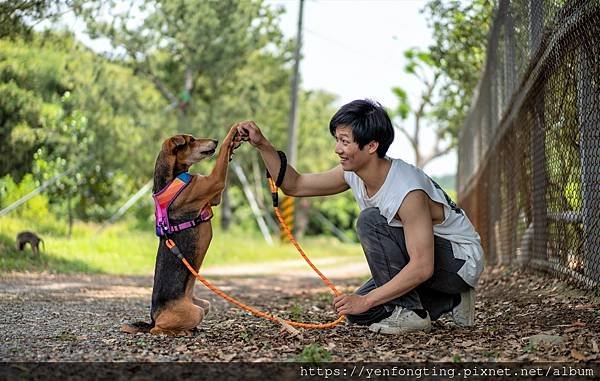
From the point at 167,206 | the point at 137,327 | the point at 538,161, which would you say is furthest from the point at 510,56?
the point at 137,327

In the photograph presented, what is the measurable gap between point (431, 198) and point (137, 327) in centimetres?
203

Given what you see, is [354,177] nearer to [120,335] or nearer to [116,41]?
[120,335]

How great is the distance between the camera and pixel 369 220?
4926 millimetres

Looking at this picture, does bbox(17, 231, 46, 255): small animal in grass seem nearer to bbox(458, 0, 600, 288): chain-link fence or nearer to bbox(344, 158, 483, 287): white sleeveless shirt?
bbox(458, 0, 600, 288): chain-link fence

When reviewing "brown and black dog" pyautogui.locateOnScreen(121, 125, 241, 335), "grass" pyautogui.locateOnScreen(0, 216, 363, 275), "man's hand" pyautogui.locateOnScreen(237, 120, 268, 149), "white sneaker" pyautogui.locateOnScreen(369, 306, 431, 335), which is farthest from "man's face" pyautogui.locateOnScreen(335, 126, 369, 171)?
"grass" pyautogui.locateOnScreen(0, 216, 363, 275)

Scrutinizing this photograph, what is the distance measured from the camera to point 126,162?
18.3 m

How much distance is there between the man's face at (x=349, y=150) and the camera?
4793mm

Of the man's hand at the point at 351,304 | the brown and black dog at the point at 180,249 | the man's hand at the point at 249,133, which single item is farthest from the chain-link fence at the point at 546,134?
the brown and black dog at the point at 180,249

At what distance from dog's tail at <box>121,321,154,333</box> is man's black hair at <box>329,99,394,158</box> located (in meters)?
1.72

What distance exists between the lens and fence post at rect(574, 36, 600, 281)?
5.25 meters

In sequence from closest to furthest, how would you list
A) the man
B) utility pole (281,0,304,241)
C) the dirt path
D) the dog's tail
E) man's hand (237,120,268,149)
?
the dirt path < the man < the dog's tail < man's hand (237,120,268,149) < utility pole (281,0,304,241)

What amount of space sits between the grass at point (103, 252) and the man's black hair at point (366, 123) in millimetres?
6972

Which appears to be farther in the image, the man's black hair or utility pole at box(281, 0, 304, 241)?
utility pole at box(281, 0, 304, 241)

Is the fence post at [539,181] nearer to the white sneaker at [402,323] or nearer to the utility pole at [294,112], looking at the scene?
the white sneaker at [402,323]
